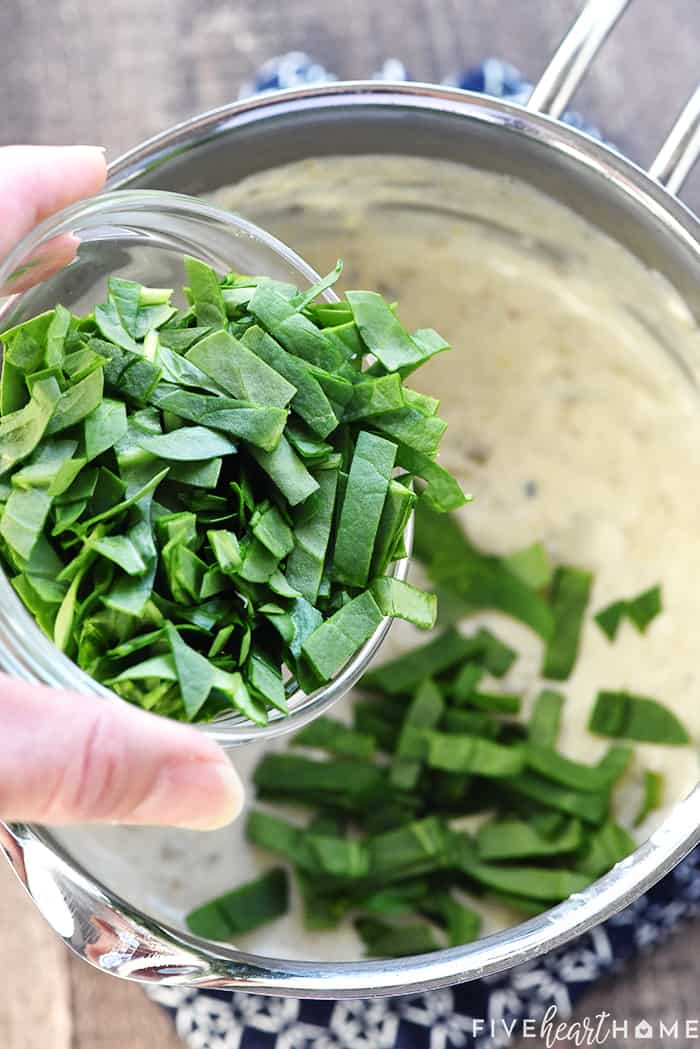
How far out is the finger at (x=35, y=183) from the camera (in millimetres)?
892

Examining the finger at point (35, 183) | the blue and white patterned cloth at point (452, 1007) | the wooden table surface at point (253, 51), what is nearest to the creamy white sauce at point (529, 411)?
the blue and white patterned cloth at point (452, 1007)

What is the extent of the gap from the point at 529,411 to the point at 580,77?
381mm

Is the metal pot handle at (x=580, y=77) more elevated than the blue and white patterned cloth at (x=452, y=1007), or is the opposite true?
the metal pot handle at (x=580, y=77)

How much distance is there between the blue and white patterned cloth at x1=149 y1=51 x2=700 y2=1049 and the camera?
3.52 feet

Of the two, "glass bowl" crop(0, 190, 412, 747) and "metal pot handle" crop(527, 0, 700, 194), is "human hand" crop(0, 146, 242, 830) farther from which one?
"metal pot handle" crop(527, 0, 700, 194)

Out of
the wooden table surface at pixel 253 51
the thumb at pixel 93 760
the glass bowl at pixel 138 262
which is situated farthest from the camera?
the wooden table surface at pixel 253 51

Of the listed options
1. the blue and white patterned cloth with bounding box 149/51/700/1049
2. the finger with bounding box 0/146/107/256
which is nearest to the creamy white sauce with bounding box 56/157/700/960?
the blue and white patterned cloth with bounding box 149/51/700/1049

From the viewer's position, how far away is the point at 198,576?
2.45ft

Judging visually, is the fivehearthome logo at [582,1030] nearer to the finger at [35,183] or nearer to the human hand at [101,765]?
the human hand at [101,765]

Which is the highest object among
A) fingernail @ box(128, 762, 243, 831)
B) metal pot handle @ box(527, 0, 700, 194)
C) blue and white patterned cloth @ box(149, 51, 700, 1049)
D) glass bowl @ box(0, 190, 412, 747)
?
metal pot handle @ box(527, 0, 700, 194)

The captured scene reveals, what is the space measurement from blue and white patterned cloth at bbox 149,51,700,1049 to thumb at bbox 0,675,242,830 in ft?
1.45

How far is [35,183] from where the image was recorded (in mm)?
892

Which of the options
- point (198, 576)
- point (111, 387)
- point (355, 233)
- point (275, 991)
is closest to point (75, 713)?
point (198, 576)

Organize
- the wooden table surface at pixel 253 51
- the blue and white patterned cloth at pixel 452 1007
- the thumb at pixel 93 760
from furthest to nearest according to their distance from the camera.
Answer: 1. the wooden table surface at pixel 253 51
2. the blue and white patterned cloth at pixel 452 1007
3. the thumb at pixel 93 760
